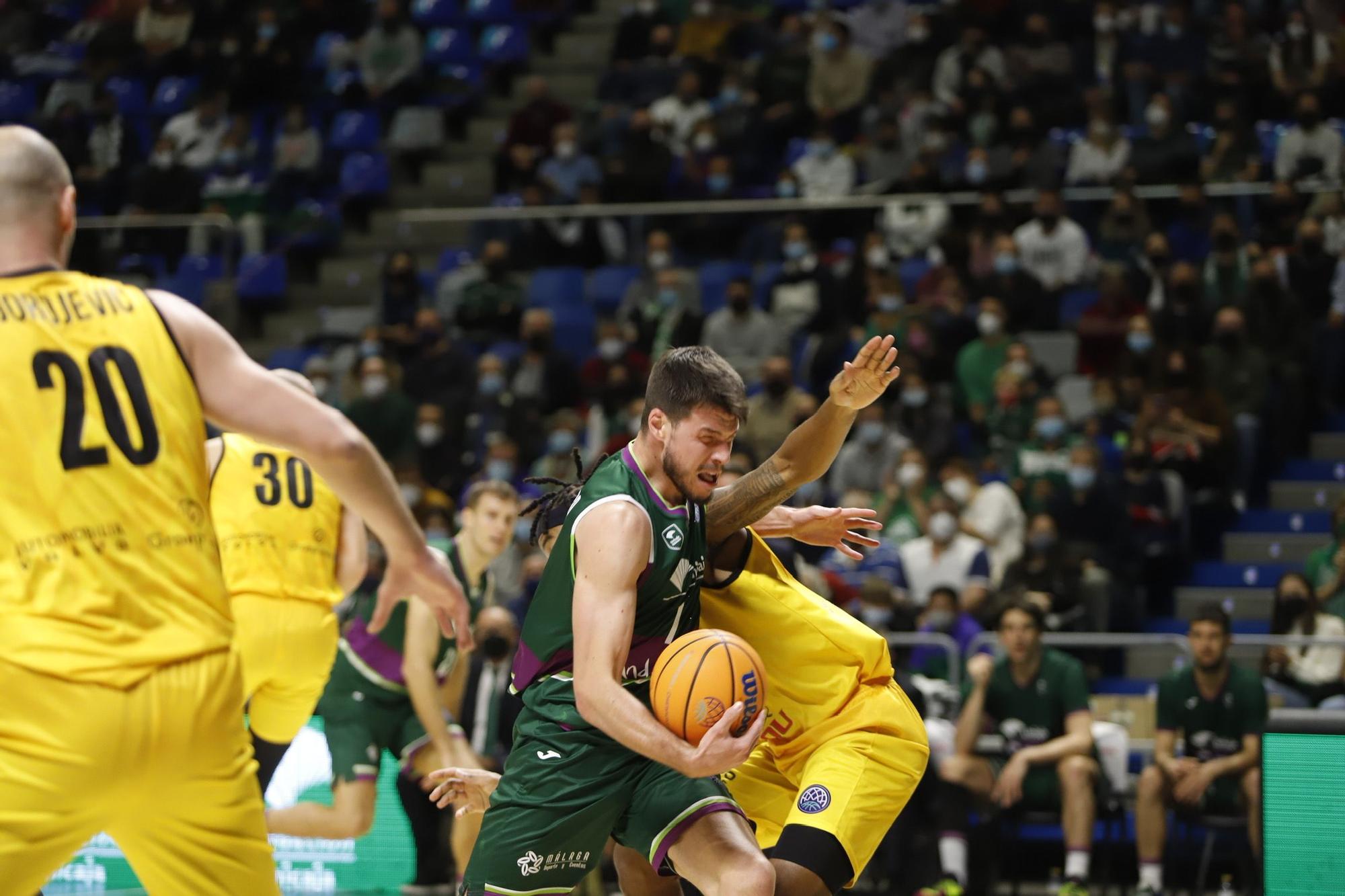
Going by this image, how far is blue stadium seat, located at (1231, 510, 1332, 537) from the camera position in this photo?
12.3 m

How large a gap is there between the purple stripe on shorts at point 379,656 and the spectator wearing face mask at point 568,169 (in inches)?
326

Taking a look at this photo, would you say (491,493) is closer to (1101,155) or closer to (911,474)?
(911,474)

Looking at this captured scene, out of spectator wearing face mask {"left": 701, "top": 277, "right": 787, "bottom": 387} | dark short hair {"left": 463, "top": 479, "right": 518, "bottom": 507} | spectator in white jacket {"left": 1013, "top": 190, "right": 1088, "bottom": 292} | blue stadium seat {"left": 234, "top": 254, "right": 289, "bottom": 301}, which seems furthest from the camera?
blue stadium seat {"left": 234, "top": 254, "right": 289, "bottom": 301}

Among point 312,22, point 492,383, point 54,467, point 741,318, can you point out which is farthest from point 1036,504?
point 312,22

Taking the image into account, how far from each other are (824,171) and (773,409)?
10.5 feet

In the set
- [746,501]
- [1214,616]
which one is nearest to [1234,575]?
[1214,616]

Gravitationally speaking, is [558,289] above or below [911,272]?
below

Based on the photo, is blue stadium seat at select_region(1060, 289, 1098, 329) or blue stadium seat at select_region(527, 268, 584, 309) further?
blue stadium seat at select_region(527, 268, 584, 309)

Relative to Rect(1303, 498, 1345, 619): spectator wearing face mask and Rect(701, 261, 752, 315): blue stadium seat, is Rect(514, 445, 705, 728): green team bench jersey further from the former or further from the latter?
Rect(701, 261, 752, 315): blue stadium seat

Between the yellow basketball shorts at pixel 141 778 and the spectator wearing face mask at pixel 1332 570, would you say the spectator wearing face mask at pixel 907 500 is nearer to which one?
the spectator wearing face mask at pixel 1332 570

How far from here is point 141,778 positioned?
330 cm

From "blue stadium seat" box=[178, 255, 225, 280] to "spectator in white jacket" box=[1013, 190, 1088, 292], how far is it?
26.3 feet

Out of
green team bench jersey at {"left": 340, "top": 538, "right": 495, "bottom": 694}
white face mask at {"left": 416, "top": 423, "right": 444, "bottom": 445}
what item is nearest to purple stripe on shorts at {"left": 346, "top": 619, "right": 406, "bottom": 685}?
green team bench jersey at {"left": 340, "top": 538, "right": 495, "bottom": 694}

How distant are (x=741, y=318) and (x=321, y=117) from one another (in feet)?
23.0
